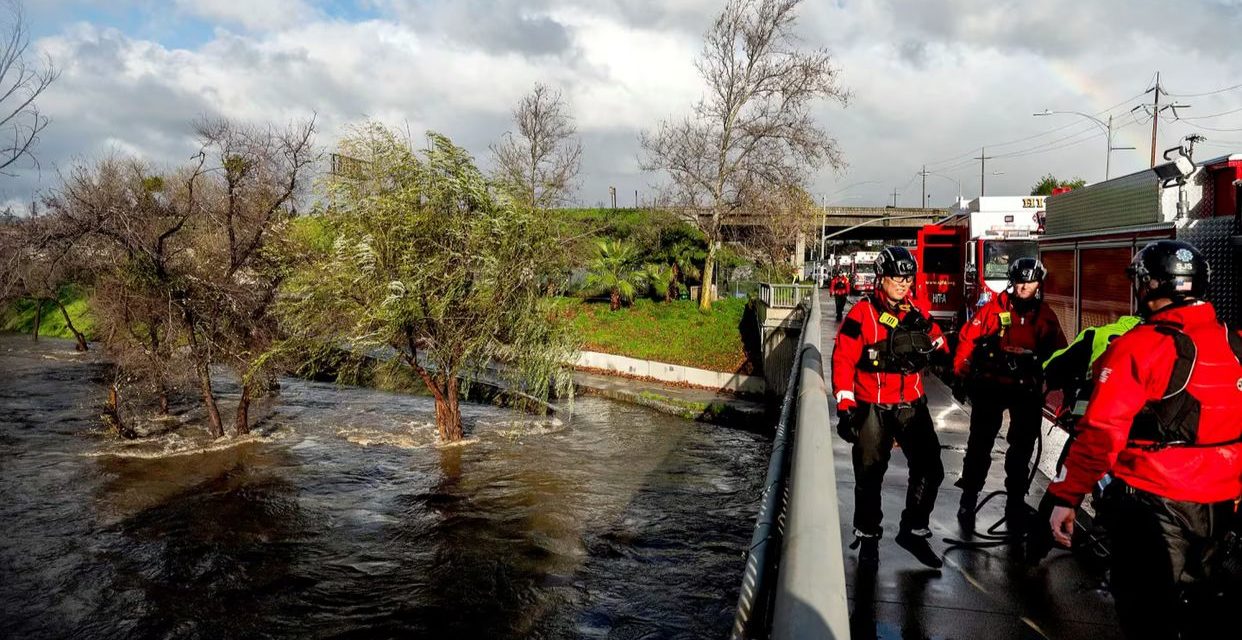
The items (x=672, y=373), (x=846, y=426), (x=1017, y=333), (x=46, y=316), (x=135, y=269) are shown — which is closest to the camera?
(x=846, y=426)

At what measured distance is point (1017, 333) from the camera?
6.19 meters

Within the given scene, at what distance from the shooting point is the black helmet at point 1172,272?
340 centimetres

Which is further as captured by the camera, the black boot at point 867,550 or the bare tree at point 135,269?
the bare tree at point 135,269

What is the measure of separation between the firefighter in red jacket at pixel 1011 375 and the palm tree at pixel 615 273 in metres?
30.7

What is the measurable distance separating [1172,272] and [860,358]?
2176 mm

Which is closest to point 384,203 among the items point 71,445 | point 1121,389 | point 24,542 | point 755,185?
point 24,542

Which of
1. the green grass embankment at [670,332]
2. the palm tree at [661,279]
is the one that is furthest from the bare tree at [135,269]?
the palm tree at [661,279]

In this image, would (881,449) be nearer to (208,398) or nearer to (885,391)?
(885,391)

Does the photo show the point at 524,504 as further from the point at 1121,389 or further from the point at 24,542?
the point at 1121,389

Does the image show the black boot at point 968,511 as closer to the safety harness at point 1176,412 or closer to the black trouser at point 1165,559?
the black trouser at point 1165,559

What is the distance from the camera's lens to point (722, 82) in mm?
36344

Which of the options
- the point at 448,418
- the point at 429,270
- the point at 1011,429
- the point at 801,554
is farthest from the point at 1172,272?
the point at 448,418

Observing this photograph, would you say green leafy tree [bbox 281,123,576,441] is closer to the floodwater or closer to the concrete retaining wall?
the floodwater

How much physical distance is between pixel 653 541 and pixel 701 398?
1321 cm
